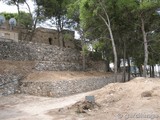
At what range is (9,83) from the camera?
64.8ft

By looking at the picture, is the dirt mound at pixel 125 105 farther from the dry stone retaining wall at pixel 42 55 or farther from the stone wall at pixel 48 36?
the stone wall at pixel 48 36

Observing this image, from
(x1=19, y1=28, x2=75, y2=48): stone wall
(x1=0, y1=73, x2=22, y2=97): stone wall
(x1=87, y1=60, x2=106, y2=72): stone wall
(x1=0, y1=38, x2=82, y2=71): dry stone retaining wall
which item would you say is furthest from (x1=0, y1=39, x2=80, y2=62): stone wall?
(x1=19, y1=28, x2=75, y2=48): stone wall

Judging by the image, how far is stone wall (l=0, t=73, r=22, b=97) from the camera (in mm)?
19167

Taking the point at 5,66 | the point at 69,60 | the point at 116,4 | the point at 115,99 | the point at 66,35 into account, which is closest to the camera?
the point at 115,99

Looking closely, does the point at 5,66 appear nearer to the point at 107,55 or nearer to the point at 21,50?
the point at 21,50

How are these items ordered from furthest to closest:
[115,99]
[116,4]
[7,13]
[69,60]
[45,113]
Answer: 1. [7,13]
2. [69,60]
3. [116,4]
4. [115,99]
5. [45,113]

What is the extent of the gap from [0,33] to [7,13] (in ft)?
34.7

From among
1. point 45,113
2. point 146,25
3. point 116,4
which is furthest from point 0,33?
point 45,113

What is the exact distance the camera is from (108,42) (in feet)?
84.9

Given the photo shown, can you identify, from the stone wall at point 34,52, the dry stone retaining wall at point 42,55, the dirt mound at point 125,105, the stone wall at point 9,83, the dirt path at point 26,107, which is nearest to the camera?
the dirt mound at point 125,105

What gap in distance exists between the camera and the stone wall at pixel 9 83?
1917 cm

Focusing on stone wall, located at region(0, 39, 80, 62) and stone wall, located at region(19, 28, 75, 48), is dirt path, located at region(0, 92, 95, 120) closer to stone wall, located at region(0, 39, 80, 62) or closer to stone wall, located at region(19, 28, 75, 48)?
stone wall, located at region(0, 39, 80, 62)

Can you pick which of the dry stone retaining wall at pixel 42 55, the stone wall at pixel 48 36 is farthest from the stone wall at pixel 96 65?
the stone wall at pixel 48 36

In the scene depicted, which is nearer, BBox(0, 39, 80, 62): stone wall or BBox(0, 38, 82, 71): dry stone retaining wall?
BBox(0, 39, 80, 62): stone wall
